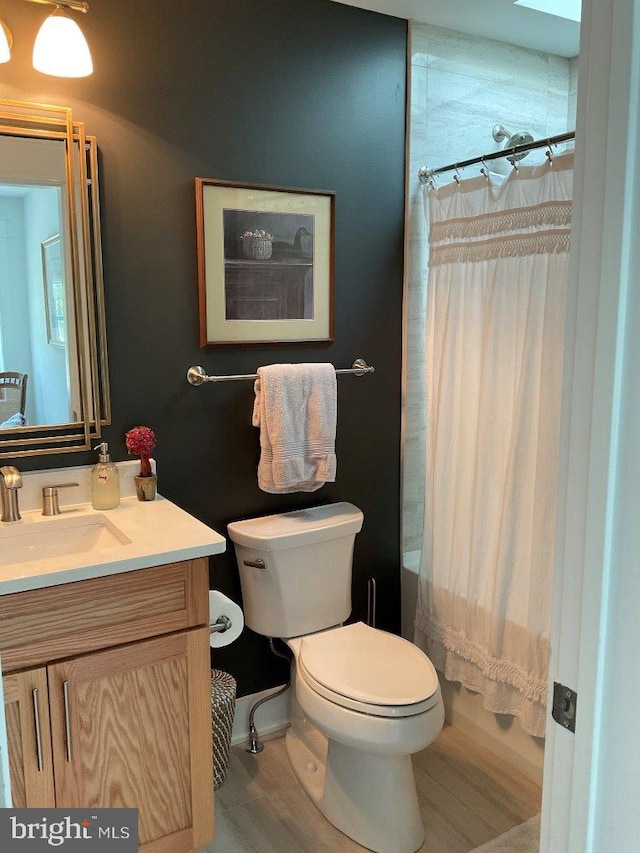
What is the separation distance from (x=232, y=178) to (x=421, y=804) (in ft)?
6.44

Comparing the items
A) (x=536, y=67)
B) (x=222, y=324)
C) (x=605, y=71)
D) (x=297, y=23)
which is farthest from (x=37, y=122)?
Result: (x=536, y=67)

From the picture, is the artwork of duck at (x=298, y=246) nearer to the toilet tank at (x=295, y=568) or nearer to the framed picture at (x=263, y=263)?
the framed picture at (x=263, y=263)

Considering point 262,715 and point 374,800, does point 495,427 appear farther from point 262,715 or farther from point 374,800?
point 262,715

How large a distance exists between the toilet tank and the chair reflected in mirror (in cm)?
72

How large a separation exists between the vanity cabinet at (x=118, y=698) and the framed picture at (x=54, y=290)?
2.42 feet

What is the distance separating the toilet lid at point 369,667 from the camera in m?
1.94

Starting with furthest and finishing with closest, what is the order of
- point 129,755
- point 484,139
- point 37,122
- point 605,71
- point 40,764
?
point 484,139, point 37,122, point 129,755, point 40,764, point 605,71

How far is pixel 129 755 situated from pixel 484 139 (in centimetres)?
228

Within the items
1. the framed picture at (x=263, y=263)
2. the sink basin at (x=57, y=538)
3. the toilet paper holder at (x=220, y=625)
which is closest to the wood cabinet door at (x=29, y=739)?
the sink basin at (x=57, y=538)

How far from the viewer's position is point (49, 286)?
1981 mm

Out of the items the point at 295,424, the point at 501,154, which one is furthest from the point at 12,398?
the point at 501,154

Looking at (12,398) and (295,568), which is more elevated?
(12,398)

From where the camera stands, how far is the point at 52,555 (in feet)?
6.32

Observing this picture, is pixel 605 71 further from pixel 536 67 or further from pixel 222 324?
pixel 536 67
